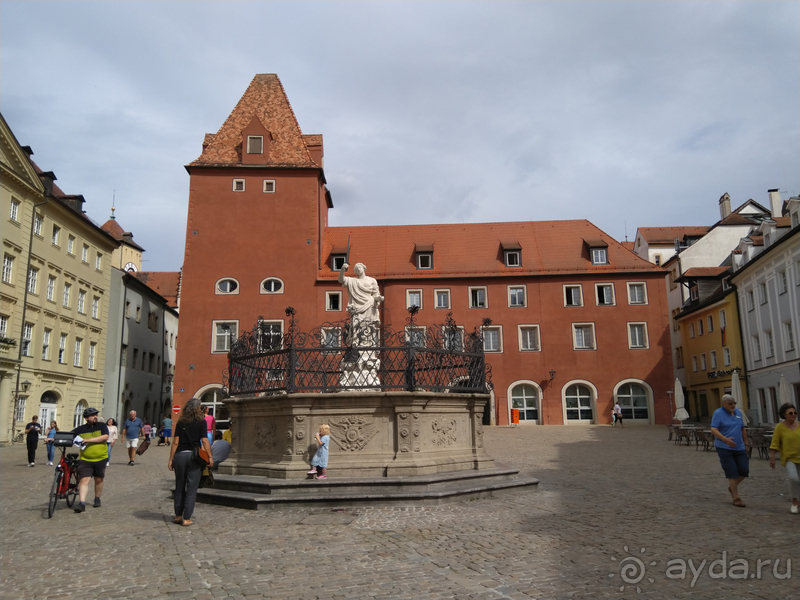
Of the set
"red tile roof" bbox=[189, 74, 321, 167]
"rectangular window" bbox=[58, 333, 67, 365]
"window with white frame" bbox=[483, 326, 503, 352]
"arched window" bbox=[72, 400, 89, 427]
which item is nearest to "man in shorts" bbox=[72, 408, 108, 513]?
"rectangular window" bbox=[58, 333, 67, 365]

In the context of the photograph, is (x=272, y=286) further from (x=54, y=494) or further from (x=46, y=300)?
(x=54, y=494)

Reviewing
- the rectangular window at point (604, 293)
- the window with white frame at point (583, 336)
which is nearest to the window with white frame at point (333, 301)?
the window with white frame at point (583, 336)

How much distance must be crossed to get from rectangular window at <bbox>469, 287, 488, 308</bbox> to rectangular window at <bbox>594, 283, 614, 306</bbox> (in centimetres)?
678

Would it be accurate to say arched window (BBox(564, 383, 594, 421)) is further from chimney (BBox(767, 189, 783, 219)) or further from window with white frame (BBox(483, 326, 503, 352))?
chimney (BBox(767, 189, 783, 219))

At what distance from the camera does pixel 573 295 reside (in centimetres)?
4056

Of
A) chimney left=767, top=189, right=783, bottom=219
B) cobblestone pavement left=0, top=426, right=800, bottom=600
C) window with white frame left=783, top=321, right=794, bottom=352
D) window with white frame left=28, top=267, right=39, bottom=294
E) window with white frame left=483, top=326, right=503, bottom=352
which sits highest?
chimney left=767, top=189, right=783, bottom=219

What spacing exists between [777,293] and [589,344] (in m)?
10.8

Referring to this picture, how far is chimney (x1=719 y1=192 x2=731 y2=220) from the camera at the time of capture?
5566 centimetres

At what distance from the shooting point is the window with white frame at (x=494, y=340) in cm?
3978

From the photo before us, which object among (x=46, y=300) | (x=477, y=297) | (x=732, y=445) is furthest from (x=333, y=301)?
(x=732, y=445)

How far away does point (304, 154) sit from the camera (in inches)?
1661

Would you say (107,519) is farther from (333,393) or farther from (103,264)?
(103,264)

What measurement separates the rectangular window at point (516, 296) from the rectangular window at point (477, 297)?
5.02 ft

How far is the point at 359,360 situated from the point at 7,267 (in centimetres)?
2499
